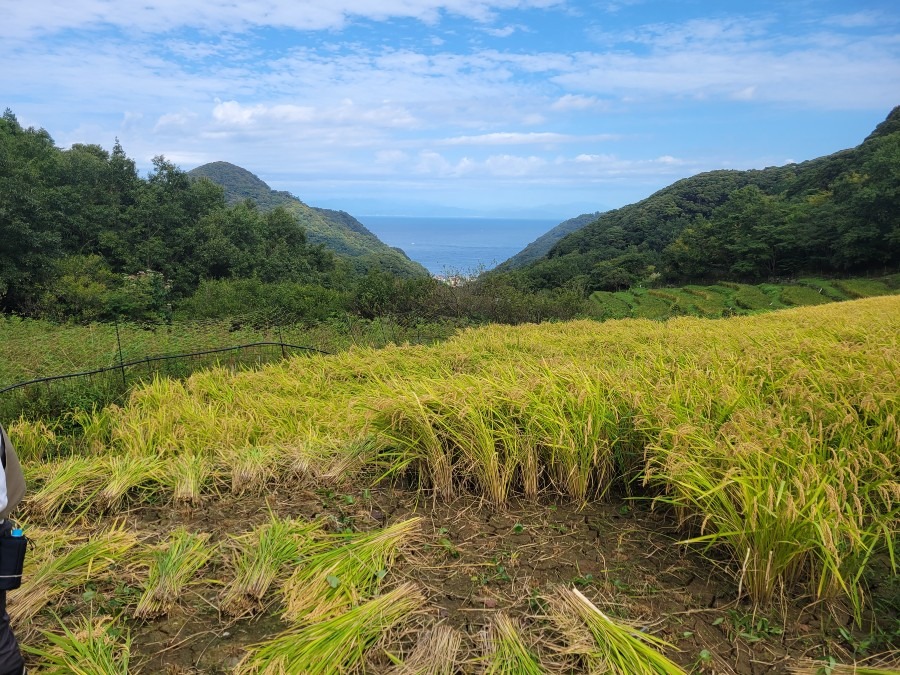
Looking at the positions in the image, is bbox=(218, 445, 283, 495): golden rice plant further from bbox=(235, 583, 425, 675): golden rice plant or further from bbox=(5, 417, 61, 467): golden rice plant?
bbox=(5, 417, 61, 467): golden rice plant

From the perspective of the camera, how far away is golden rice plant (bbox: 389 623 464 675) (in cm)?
145

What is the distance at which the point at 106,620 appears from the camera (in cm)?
168

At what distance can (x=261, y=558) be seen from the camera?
190 cm

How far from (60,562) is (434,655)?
4.79 feet

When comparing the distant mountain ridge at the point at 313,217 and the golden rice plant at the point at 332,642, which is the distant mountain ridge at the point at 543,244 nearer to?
the distant mountain ridge at the point at 313,217

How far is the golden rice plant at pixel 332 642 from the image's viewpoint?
1.46 m

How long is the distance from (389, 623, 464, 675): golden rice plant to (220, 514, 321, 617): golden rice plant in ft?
1.94

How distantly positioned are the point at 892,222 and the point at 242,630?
133 ft

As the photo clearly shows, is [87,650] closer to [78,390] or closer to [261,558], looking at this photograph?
[261,558]

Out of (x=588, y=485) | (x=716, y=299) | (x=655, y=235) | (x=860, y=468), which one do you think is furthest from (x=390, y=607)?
(x=655, y=235)

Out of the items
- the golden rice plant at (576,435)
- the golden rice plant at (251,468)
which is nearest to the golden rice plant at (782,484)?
the golden rice plant at (576,435)

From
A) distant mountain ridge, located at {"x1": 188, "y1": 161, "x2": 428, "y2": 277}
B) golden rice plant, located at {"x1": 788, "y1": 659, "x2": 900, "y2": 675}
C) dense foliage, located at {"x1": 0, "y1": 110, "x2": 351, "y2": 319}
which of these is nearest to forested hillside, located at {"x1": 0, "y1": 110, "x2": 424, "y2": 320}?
dense foliage, located at {"x1": 0, "y1": 110, "x2": 351, "y2": 319}

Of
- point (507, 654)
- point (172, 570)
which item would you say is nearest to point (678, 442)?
point (507, 654)

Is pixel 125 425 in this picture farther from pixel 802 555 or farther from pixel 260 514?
pixel 802 555
